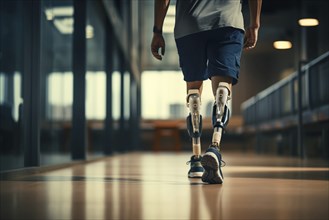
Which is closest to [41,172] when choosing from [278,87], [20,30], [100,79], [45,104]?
[45,104]

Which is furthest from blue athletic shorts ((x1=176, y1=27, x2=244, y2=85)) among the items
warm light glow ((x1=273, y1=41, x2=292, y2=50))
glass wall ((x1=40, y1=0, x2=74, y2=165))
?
warm light glow ((x1=273, y1=41, x2=292, y2=50))

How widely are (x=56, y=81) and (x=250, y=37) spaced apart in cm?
217

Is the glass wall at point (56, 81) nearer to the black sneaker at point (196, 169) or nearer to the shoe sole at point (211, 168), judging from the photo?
the black sneaker at point (196, 169)

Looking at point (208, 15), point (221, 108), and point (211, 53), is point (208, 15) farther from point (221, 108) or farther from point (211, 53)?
point (221, 108)

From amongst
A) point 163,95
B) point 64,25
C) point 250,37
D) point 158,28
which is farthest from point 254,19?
point 163,95

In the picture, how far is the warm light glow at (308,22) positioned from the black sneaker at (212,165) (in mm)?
4805

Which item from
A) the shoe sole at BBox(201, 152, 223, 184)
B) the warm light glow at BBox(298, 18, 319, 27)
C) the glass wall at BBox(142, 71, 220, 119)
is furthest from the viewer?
the glass wall at BBox(142, 71, 220, 119)

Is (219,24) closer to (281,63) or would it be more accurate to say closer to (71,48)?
(71,48)

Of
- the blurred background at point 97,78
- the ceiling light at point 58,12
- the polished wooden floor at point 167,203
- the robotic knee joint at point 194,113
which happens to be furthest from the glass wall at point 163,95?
the polished wooden floor at point 167,203

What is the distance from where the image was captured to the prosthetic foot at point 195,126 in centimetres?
320

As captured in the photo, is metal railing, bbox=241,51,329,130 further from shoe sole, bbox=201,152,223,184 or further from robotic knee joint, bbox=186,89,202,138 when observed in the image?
shoe sole, bbox=201,152,223,184

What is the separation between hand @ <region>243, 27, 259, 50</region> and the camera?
10.2 feet

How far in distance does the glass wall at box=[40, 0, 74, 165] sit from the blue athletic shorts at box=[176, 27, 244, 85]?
1.43 metres

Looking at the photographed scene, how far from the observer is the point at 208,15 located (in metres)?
2.99
